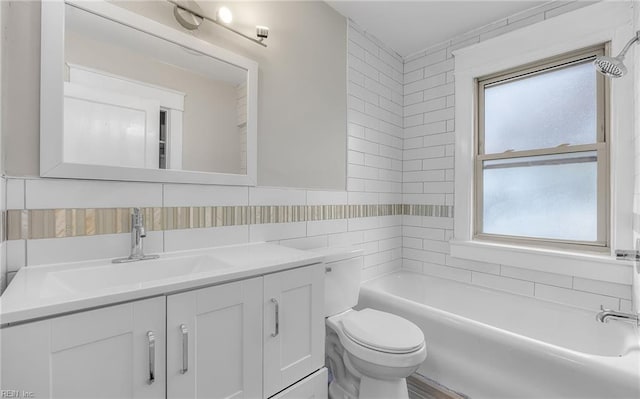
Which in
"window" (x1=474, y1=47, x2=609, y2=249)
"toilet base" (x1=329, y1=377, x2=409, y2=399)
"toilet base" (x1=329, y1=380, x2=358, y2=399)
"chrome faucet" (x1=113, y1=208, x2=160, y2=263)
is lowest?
"toilet base" (x1=329, y1=380, x2=358, y2=399)

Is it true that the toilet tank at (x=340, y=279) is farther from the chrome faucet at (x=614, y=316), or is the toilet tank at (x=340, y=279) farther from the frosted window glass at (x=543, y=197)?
the frosted window glass at (x=543, y=197)

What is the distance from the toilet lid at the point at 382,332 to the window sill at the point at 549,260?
3.69ft

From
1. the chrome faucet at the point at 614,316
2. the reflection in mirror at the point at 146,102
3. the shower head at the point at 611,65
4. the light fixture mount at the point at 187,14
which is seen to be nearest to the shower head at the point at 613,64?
the shower head at the point at 611,65

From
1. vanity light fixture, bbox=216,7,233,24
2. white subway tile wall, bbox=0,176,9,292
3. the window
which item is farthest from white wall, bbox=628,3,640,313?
white subway tile wall, bbox=0,176,9,292

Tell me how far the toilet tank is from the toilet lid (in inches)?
4.0

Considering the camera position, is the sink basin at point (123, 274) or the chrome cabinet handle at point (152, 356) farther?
the sink basin at point (123, 274)

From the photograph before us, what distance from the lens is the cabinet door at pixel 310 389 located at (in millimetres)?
1168

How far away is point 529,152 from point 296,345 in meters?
2.20

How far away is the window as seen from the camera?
196 cm

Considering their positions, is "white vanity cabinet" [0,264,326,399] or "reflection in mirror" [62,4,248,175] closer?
"white vanity cabinet" [0,264,326,399]

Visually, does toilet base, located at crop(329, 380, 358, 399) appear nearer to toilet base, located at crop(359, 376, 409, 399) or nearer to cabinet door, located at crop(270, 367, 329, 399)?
toilet base, located at crop(359, 376, 409, 399)

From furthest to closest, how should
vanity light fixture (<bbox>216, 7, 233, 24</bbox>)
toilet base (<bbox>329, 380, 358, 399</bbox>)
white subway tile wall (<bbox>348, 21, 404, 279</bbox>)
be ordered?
1. white subway tile wall (<bbox>348, 21, 404, 279</bbox>)
2. toilet base (<bbox>329, 380, 358, 399</bbox>)
3. vanity light fixture (<bbox>216, 7, 233, 24</bbox>)

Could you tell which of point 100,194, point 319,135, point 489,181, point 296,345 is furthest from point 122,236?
point 489,181

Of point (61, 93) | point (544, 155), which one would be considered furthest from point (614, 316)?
point (61, 93)
